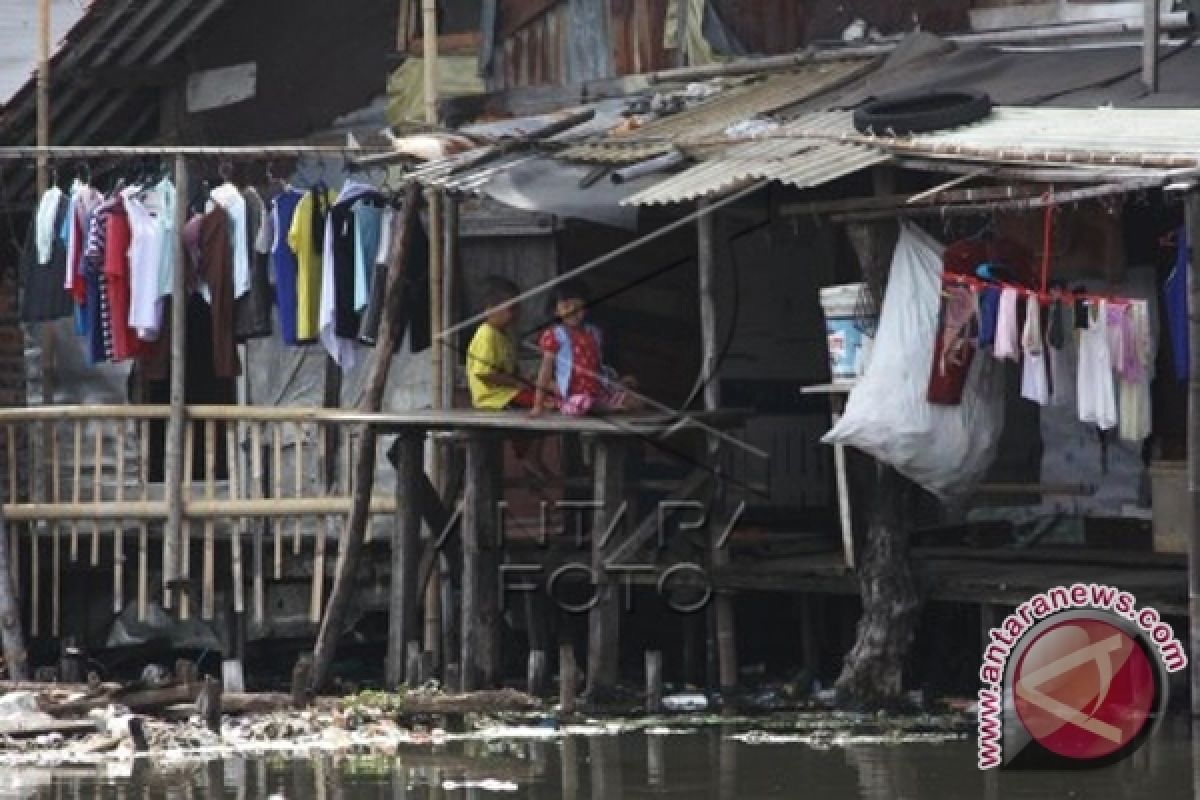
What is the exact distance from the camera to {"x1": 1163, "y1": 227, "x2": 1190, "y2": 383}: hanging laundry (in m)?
15.8

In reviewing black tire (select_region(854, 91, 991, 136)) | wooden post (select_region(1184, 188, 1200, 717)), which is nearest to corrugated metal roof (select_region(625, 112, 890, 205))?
black tire (select_region(854, 91, 991, 136))

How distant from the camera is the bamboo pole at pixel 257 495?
19.4 m

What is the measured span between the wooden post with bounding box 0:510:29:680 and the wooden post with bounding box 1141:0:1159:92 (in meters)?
6.97

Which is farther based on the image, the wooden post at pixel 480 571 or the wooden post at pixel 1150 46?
the wooden post at pixel 480 571

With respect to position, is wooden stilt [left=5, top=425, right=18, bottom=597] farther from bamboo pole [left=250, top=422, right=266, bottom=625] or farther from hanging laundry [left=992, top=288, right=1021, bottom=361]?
hanging laundry [left=992, top=288, right=1021, bottom=361]

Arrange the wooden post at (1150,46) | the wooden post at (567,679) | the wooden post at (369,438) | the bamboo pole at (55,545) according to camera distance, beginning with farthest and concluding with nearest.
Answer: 1. the bamboo pole at (55,545)
2. the wooden post at (369,438)
3. the wooden post at (567,679)
4. the wooden post at (1150,46)

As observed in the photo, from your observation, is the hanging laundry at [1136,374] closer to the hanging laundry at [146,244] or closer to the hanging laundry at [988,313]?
the hanging laundry at [988,313]

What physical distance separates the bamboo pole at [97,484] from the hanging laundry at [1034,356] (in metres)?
5.85

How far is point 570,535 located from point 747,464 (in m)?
1.21

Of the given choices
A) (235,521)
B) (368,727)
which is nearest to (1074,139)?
(368,727)

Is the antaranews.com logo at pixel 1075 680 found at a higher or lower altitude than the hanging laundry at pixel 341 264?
lower

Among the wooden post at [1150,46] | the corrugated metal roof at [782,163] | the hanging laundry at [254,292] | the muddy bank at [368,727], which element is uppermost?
the wooden post at [1150,46]

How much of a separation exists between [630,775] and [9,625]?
16.9ft

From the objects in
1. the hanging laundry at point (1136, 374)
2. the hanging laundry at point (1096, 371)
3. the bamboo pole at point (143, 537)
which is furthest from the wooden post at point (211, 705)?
the hanging laundry at point (1136, 374)
